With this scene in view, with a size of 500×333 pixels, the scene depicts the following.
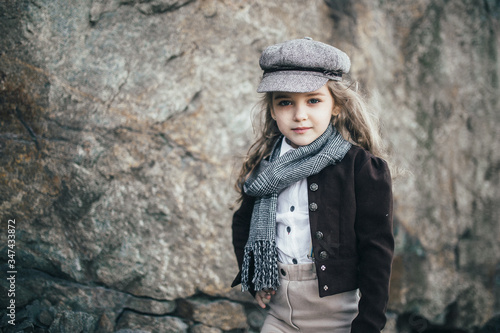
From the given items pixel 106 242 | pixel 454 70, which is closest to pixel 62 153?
pixel 106 242

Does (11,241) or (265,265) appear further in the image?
(11,241)

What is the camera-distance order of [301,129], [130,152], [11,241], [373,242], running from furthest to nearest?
[130,152]
[11,241]
[301,129]
[373,242]

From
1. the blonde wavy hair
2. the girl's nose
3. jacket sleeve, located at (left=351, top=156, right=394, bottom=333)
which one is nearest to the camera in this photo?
jacket sleeve, located at (left=351, top=156, right=394, bottom=333)

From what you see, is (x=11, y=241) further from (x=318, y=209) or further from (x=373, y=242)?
(x=373, y=242)

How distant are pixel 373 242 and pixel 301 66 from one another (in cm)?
71

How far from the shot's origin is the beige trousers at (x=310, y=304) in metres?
1.62

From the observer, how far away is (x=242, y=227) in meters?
1.90

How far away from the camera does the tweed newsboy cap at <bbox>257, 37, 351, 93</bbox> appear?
1547 mm

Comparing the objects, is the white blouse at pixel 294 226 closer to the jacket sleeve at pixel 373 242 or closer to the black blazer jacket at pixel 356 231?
the black blazer jacket at pixel 356 231

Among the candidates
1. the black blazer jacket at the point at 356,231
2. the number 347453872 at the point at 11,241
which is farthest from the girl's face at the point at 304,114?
the number 347453872 at the point at 11,241

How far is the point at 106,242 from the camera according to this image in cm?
246

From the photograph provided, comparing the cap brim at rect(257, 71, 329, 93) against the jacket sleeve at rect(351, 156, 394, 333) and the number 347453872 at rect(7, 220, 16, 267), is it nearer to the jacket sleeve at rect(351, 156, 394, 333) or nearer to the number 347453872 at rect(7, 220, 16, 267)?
the jacket sleeve at rect(351, 156, 394, 333)

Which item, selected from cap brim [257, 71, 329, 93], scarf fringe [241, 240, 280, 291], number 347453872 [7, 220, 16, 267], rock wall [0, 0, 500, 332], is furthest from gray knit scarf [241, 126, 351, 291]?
number 347453872 [7, 220, 16, 267]

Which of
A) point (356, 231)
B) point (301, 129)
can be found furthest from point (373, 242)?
point (301, 129)
